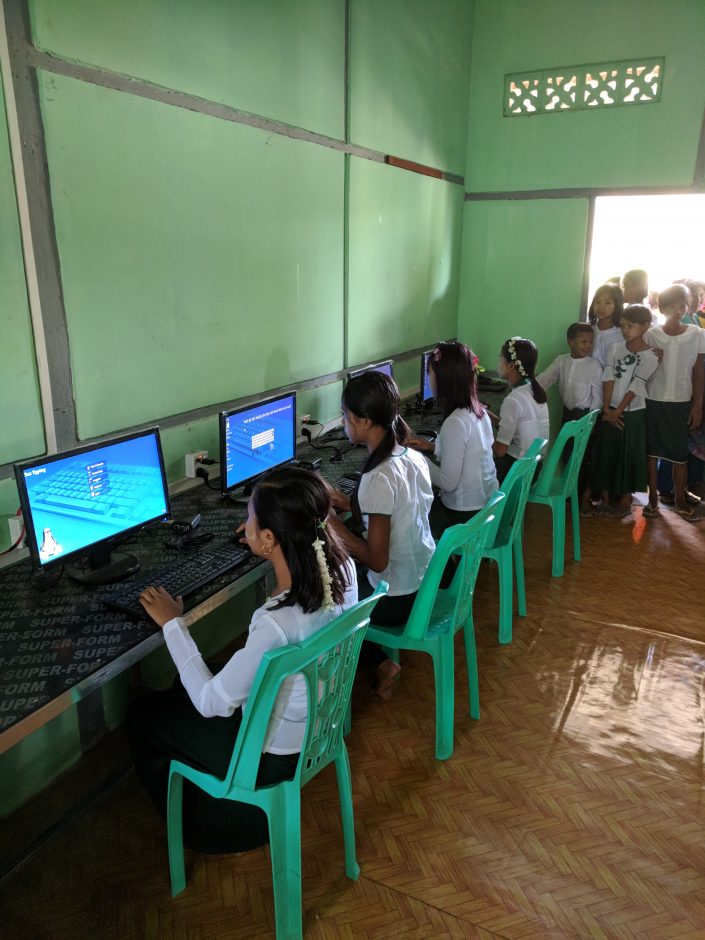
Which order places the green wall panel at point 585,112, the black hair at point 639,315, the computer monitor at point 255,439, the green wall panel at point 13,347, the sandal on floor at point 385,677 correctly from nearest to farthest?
1. the green wall panel at point 13,347
2. the computer monitor at point 255,439
3. the sandal on floor at point 385,677
4. the black hair at point 639,315
5. the green wall panel at point 585,112

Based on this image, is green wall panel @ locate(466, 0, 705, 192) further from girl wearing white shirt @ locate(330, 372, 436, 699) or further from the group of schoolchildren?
girl wearing white shirt @ locate(330, 372, 436, 699)

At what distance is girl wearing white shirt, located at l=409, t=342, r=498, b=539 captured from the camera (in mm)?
3014

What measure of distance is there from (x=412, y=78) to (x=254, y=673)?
13.5 feet

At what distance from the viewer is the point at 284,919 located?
1.62m

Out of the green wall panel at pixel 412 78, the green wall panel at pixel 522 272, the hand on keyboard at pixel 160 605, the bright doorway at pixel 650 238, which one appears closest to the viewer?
the hand on keyboard at pixel 160 605

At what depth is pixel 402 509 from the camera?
2.34m

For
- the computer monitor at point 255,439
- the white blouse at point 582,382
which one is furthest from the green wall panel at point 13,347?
the white blouse at point 582,382

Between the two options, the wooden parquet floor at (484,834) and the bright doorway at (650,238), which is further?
the bright doorway at (650,238)

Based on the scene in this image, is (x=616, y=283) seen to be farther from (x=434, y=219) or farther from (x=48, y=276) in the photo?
(x=48, y=276)

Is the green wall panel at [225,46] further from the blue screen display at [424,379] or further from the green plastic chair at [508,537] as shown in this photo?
the green plastic chair at [508,537]

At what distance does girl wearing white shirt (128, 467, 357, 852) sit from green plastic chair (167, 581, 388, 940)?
34 millimetres

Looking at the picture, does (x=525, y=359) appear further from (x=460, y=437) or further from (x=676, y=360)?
(x=676, y=360)

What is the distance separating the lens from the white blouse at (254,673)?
5.04ft

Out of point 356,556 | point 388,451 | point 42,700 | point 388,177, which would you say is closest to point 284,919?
point 42,700
